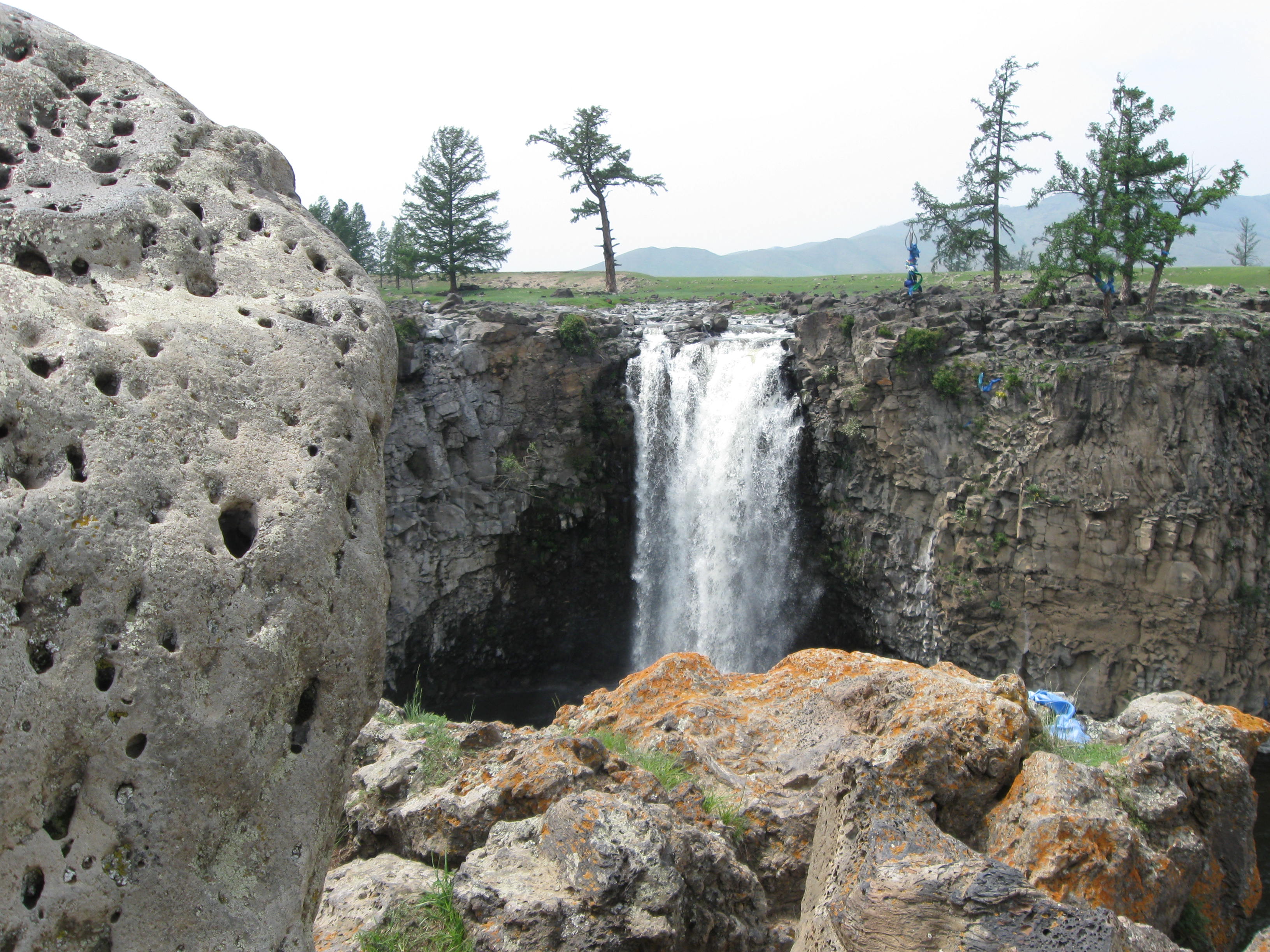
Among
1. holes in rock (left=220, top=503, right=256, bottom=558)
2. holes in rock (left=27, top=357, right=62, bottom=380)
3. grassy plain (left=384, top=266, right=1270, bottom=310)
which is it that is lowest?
holes in rock (left=220, top=503, right=256, bottom=558)

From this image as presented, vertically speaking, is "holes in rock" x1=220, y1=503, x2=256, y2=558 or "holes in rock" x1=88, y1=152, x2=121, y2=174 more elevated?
"holes in rock" x1=88, y1=152, x2=121, y2=174

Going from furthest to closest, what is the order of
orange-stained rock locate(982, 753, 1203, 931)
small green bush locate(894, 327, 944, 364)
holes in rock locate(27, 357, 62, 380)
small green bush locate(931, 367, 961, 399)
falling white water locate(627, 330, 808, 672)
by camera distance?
1. falling white water locate(627, 330, 808, 672)
2. small green bush locate(894, 327, 944, 364)
3. small green bush locate(931, 367, 961, 399)
4. orange-stained rock locate(982, 753, 1203, 931)
5. holes in rock locate(27, 357, 62, 380)

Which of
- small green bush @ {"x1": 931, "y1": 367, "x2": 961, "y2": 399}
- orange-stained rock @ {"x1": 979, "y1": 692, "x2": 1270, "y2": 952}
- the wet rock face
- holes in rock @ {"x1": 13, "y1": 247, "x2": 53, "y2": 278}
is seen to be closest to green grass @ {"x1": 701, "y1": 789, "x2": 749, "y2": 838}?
orange-stained rock @ {"x1": 979, "y1": 692, "x2": 1270, "y2": 952}

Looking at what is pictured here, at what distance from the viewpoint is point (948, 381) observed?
25172 millimetres

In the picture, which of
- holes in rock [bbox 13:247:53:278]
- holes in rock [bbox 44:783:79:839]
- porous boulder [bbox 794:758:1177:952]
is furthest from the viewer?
holes in rock [bbox 13:247:53:278]

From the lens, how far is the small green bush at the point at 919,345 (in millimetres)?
25516

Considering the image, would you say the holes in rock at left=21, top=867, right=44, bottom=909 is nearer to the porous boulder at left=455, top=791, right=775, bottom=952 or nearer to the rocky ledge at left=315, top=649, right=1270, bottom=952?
the rocky ledge at left=315, top=649, right=1270, bottom=952

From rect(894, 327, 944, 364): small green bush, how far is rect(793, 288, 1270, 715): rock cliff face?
0.14 ft

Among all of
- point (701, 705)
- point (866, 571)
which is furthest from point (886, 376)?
point (701, 705)

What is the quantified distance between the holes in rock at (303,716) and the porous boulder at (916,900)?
9.59 feet

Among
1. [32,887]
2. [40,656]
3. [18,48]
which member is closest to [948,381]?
[18,48]

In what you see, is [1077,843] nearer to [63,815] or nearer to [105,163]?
[63,815]

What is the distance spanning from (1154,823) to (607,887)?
627cm

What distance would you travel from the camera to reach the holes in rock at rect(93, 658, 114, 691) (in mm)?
3686
